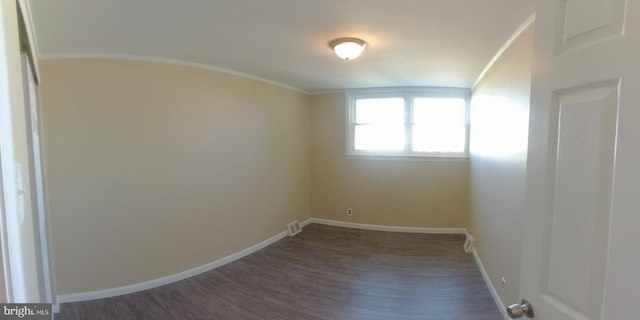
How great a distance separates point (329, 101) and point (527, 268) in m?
4.11

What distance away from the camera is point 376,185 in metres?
4.54

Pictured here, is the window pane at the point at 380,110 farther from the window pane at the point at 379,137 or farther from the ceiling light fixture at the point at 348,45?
the ceiling light fixture at the point at 348,45

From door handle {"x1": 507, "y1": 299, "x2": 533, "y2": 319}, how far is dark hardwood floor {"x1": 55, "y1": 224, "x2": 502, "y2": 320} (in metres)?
1.62

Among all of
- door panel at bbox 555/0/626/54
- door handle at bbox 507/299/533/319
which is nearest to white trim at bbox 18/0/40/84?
door panel at bbox 555/0/626/54

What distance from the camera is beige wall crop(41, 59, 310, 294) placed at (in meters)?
2.35

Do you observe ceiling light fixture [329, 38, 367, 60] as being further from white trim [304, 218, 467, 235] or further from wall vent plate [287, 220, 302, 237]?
white trim [304, 218, 467, 235]

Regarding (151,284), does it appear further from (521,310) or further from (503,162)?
(503,162)

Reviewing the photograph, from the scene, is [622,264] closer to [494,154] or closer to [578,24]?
[578,24]

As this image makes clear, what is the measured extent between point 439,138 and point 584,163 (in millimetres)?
3880

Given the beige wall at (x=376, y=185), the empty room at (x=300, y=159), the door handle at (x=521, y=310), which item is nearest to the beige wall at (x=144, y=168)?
the empty room at (x=300, y=159)

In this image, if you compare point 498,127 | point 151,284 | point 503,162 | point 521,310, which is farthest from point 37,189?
point 498,127

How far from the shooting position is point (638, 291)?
0.53 metres

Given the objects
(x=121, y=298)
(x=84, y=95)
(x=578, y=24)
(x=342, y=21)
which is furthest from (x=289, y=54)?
(x=121, y=298)

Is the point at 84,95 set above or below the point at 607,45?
above
